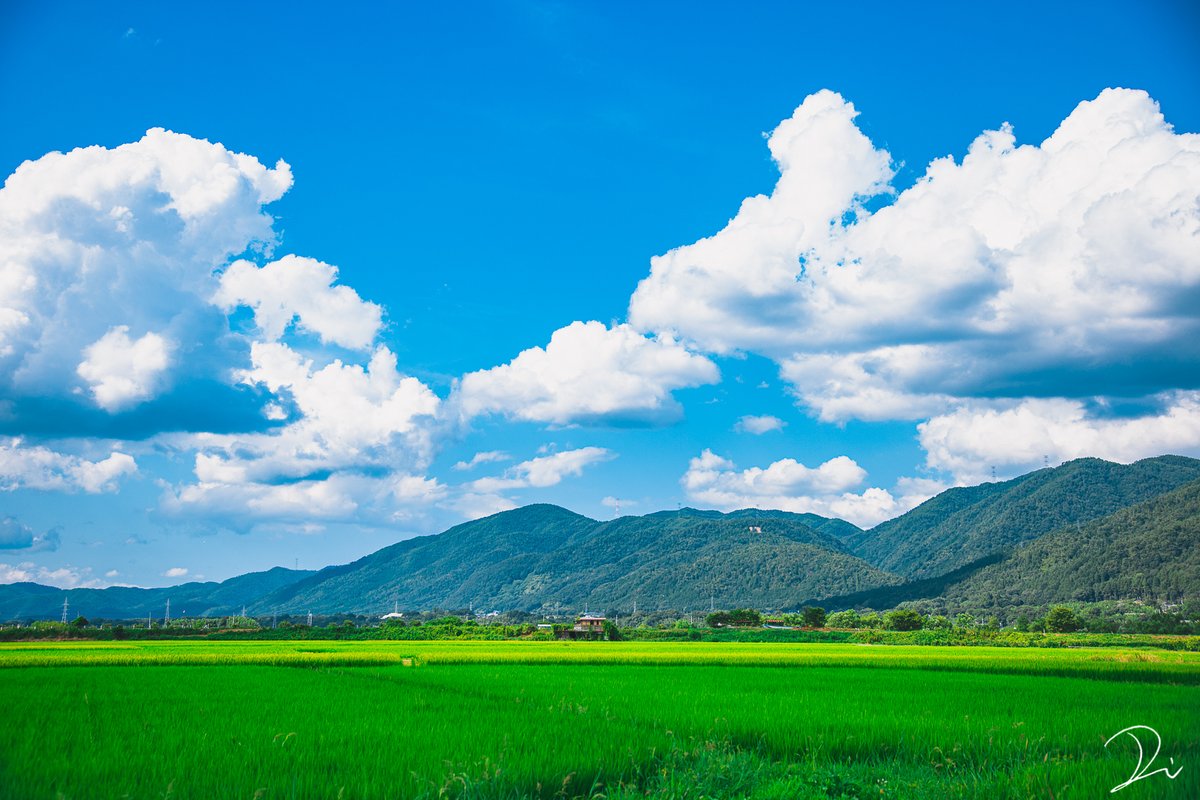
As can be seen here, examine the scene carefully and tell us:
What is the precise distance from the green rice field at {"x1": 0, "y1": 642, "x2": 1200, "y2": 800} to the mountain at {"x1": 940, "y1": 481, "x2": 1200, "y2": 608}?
141208 millimetres

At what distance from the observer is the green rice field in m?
8.12

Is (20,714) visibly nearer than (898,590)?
Yes

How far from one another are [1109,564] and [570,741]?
551ft

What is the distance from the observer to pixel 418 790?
7555 millimetres

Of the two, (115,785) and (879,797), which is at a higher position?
(115,785)

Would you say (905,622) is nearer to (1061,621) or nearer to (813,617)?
(1061,621)

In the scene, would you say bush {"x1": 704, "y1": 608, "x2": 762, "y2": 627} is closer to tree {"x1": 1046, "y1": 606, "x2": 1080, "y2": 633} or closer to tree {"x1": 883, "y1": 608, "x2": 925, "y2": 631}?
tree {"x1": 883, "y1": 608, "x2": 925, "y2": 631}

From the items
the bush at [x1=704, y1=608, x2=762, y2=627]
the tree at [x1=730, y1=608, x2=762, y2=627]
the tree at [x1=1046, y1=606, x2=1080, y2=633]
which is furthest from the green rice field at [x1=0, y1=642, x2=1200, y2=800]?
the bush at [x1=704, y1=608, x2=762, y2=627]

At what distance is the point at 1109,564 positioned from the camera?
470ft

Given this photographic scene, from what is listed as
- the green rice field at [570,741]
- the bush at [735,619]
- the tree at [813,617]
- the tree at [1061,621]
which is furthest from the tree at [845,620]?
the green rice field at [570,741]

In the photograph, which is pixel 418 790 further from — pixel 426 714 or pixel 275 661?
pixel 275 661

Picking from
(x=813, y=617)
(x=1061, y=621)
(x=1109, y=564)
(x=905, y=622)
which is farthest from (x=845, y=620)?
(x=1109, y=564)

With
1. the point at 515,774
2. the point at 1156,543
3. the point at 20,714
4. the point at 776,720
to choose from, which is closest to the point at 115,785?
the point at 515,774

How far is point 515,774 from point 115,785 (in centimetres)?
413
